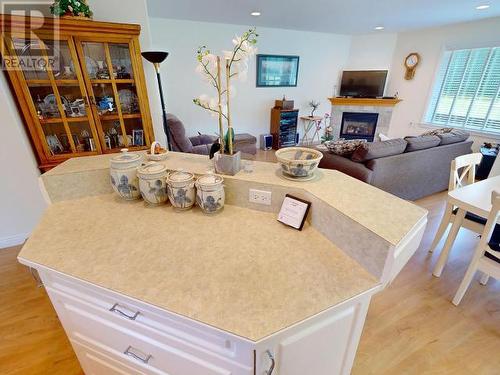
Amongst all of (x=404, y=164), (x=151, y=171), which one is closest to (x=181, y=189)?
(x=151, y=171)

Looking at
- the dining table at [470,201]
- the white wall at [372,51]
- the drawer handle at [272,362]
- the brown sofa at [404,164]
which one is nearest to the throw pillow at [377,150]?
the brown sofa at [404,164]

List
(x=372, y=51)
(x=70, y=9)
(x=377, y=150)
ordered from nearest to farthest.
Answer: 1. (x=70, y=9)
2. (x=377, y=150)
3. (x=372, y=51)

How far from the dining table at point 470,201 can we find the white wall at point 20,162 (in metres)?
2.77

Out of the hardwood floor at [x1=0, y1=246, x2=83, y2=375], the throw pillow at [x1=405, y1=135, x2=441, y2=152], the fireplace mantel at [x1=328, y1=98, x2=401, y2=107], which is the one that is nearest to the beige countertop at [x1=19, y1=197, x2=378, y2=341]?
the hardwood floor at [x1=0, y1=246, x2=83, y2=375]

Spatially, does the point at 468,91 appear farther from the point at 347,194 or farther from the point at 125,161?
the point at 125,161

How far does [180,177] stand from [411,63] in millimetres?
5826

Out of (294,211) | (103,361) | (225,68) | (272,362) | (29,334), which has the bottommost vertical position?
(29,334)

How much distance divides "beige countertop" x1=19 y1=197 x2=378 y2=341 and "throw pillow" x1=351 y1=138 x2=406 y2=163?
1.57 metres

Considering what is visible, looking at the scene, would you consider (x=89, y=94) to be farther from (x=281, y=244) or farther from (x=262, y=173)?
(x=281, y=244)

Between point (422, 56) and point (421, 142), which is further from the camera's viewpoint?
point (422, 56)

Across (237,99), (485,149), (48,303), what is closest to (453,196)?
(48,303)

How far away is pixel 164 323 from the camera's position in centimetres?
72

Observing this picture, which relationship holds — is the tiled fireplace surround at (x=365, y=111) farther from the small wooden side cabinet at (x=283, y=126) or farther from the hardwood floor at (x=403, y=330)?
the hardwood floor at (x=403, y=330)

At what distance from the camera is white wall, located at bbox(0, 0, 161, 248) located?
186 cm
